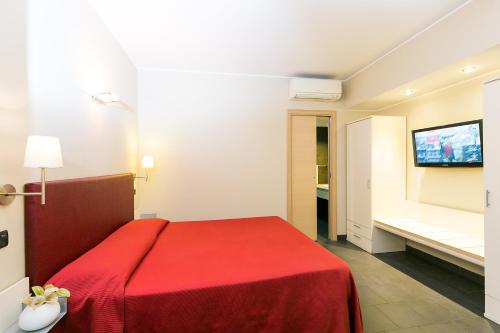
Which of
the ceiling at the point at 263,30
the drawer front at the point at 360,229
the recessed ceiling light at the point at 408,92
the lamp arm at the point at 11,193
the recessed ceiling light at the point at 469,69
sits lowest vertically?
the drawer front at the point at 360,229

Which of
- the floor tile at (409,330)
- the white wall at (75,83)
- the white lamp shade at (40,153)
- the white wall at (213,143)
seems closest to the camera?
the white lamp shade at (40,153)

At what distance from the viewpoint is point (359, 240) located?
371 centimetres

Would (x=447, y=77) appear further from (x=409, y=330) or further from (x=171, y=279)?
(x=171, y=279)

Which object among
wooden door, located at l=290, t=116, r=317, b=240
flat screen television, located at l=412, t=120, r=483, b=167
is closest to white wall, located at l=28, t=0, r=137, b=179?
wooden door, located at l=290, t=116, r=317, b=240

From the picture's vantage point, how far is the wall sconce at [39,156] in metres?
1.06

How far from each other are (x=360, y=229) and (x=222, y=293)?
3000mm

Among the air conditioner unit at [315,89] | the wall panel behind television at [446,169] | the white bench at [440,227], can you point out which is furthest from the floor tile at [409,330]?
the air conditioner unit at [315,89]

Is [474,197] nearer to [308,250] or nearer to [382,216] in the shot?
[382,216]

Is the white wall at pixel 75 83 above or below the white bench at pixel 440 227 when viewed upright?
above

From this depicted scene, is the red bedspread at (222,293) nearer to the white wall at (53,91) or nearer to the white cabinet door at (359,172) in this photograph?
the white wall at (53,91)

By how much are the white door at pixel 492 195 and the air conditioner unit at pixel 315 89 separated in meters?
1.97

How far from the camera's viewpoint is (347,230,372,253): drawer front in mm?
3490

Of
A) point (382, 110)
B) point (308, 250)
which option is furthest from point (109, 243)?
point (382, 110)

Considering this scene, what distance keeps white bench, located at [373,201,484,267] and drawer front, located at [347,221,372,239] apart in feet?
0.54
